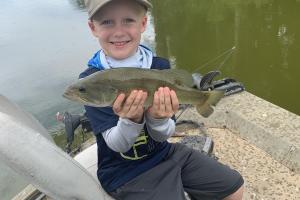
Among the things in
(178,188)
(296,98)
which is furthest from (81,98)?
(296,98)

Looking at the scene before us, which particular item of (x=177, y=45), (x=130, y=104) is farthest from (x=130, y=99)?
(x=177, y=45)

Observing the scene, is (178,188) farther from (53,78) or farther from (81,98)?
(53,78)

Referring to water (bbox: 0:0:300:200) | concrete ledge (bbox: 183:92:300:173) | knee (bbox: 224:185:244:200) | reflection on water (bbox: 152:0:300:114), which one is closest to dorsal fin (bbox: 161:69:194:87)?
knee (bbox: 224:185:244:200)

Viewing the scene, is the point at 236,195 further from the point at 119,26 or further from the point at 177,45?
the point at 177,45

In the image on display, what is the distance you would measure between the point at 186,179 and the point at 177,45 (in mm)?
9229

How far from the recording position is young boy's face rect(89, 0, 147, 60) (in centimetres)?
244

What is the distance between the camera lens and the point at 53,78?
8.90 m

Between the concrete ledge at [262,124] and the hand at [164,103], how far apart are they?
1944 millimetres

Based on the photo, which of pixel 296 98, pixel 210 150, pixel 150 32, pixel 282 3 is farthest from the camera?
pixel 282 3

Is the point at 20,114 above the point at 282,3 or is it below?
above

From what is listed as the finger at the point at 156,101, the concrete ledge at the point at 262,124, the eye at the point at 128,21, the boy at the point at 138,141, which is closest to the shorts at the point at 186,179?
the boy at the point at 138,141

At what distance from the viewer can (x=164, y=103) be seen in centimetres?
227

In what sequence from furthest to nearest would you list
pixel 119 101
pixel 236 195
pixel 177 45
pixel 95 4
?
1. pixel 177 45
2. pixel 236 195
3. pixel 95 4
4. pixel 119 101

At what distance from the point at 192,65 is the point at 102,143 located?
768 centimetres
